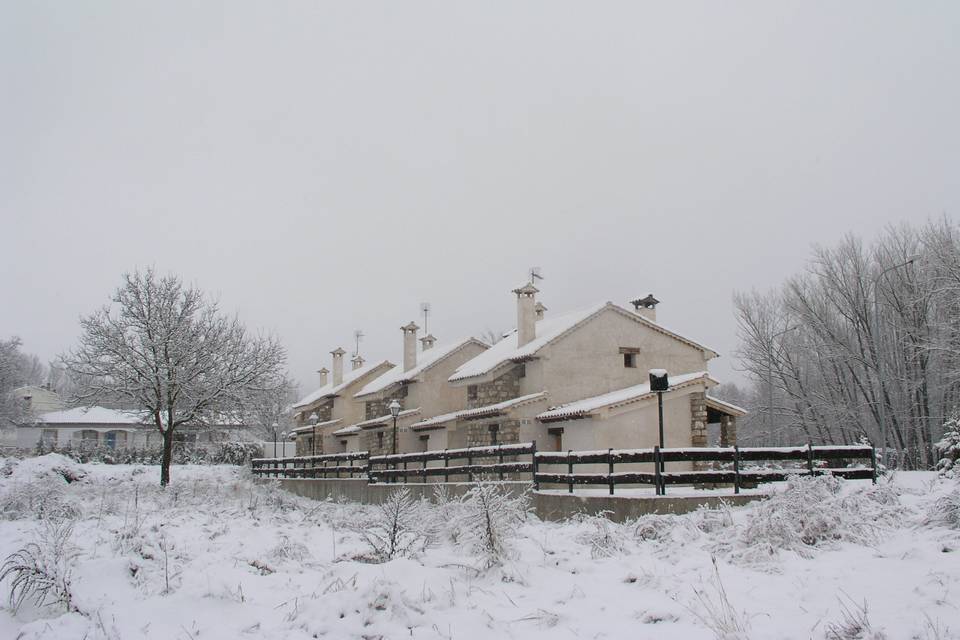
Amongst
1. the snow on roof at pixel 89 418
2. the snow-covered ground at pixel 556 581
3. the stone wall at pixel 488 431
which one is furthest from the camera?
the snow on roof at pixel 89 418

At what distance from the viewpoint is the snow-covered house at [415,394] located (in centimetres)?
3459

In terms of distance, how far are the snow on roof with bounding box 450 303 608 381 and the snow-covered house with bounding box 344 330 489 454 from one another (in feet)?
9.91

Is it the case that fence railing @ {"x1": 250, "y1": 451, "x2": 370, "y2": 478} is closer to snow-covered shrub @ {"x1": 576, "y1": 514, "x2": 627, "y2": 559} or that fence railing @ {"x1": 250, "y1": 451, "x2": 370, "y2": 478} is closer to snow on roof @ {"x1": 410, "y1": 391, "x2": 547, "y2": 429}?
snow on roof @ {"x1": 410, "y1": 391, "x2": 547, "y2": 429}

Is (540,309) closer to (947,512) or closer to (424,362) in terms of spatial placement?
(424,362)

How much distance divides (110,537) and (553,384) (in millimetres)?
17766

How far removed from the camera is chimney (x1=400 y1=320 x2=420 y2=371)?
37594mm

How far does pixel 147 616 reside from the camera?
22.5 ft

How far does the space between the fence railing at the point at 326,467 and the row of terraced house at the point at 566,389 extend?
2766 millimetres

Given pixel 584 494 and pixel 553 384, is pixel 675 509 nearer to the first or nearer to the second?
pixel 584 494

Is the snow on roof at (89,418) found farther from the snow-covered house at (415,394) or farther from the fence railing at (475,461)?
the fence railing at (475,461)

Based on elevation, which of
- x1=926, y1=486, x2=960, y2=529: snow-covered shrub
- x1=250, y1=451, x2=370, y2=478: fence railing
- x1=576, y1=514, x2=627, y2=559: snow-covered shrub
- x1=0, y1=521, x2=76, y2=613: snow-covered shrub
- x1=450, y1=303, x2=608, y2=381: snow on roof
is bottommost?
x1=250, y1=451, x2=370, y2=478: fence railing

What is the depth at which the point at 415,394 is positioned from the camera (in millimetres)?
35281

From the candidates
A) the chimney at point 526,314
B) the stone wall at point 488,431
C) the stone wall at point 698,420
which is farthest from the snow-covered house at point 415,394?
the stone wall at point 698,420

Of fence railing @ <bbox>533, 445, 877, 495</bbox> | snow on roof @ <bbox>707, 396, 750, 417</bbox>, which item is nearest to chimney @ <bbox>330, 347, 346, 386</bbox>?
snow on roof @ <bbox>707, 396, 750, 417</bbox>
